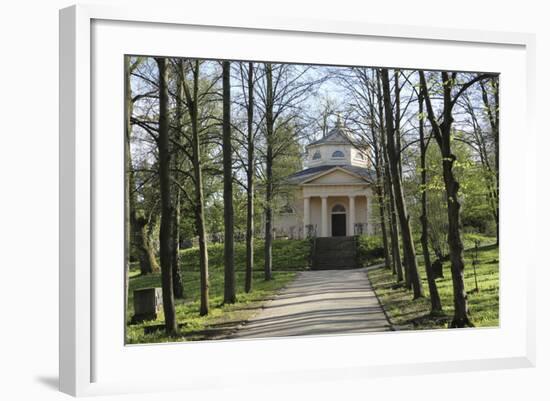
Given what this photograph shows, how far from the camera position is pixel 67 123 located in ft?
35.8

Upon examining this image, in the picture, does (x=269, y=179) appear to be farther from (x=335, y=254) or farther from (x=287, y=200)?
(x=335, y=254)

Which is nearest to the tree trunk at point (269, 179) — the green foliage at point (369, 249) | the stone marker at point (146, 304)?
the green foliage at point (369, 249)

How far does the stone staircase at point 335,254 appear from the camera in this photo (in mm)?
13164

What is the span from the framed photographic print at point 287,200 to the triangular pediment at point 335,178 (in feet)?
0.15

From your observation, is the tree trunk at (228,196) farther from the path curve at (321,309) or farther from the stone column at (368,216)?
the stone column at (368,216)

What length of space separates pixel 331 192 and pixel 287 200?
0.74 meters

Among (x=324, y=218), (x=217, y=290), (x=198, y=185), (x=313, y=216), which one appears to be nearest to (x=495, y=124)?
(x=324, y=218)

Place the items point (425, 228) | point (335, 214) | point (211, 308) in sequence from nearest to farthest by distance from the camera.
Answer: point (211, 308)
point (335, 214)
point (425, 228)

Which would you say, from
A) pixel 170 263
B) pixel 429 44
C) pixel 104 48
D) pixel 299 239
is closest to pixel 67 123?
pixel 104 48

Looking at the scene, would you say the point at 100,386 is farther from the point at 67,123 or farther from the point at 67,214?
the point at 67,123

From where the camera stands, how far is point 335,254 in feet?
43.4

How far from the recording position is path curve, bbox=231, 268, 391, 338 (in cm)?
1238

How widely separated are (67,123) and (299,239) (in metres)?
4.44

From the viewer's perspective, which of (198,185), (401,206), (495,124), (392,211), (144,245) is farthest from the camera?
(401,206)
